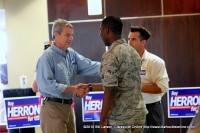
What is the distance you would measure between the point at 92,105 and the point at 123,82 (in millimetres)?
2199

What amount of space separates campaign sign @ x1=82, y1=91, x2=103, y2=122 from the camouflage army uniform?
2063 millimetres

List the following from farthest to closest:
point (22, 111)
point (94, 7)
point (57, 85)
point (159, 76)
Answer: point (94, 7) → point (22, 111) → point (159, 76) → point (57, 85)

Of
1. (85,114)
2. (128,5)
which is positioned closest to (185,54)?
(128,5)

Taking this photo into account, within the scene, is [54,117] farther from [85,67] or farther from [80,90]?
[85,67]

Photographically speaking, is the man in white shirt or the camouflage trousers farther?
the man in white shirt

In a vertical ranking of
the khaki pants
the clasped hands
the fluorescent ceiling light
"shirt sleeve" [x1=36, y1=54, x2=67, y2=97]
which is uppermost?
the fluorescent ceiling light

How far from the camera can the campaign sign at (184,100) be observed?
4.17m

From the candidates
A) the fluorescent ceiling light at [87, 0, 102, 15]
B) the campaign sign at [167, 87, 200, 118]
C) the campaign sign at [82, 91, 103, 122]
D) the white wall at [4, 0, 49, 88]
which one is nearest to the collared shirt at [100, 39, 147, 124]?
the campaign sign at [167, 87, 200, 118]

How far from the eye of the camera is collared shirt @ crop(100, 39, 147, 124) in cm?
236

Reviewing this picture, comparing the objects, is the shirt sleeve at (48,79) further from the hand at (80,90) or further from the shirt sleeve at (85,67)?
the shirt sleeve at (85,67)

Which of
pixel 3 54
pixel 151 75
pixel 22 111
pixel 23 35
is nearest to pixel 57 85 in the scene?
pixel 151 75

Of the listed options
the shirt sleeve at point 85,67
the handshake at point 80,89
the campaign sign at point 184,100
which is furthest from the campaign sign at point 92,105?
the handshake at point 80,89

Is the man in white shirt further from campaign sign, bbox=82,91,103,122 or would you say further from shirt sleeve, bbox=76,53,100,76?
campaign sign, bbox=82,91,103,122

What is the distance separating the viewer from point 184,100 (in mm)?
4172
